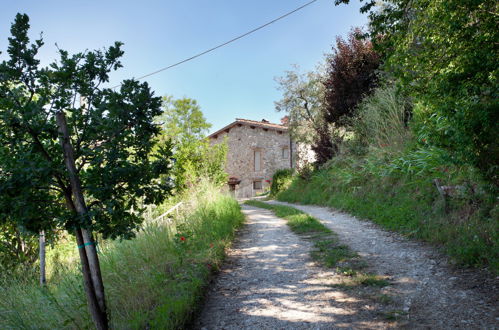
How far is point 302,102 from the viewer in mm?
19062

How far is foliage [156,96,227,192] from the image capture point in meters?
10.8

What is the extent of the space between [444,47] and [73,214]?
14.0 feet

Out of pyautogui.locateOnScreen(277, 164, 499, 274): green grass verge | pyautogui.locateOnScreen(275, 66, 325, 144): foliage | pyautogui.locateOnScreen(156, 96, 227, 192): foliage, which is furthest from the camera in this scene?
pyautogui.locateOnScreen(275, 66, 325, 144): foliage

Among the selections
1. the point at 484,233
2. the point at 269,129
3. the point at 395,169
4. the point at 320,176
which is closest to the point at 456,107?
the point at 484,233

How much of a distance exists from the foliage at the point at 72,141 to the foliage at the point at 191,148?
10.0ft

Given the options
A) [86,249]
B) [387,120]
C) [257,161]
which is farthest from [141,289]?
[257,161]

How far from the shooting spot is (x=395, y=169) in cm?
771

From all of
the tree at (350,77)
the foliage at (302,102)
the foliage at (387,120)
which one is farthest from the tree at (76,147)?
the foliage at (302,102)

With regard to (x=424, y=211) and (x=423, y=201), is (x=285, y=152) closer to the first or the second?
(x=423, y=201)

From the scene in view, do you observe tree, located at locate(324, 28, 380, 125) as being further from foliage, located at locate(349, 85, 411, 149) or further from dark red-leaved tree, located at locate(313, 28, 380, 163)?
foliage, located at locate(349, 85, 411, 149)

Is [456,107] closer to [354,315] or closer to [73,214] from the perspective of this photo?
[354,315]

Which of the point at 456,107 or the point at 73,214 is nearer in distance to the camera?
the point at 73,214

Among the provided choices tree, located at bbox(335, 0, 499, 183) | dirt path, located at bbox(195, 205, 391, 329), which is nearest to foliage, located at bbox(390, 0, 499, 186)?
tree, located at bbox(335, 0, 499, 183)

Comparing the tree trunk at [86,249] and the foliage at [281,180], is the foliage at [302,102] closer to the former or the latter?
the foliage at [281,180]
